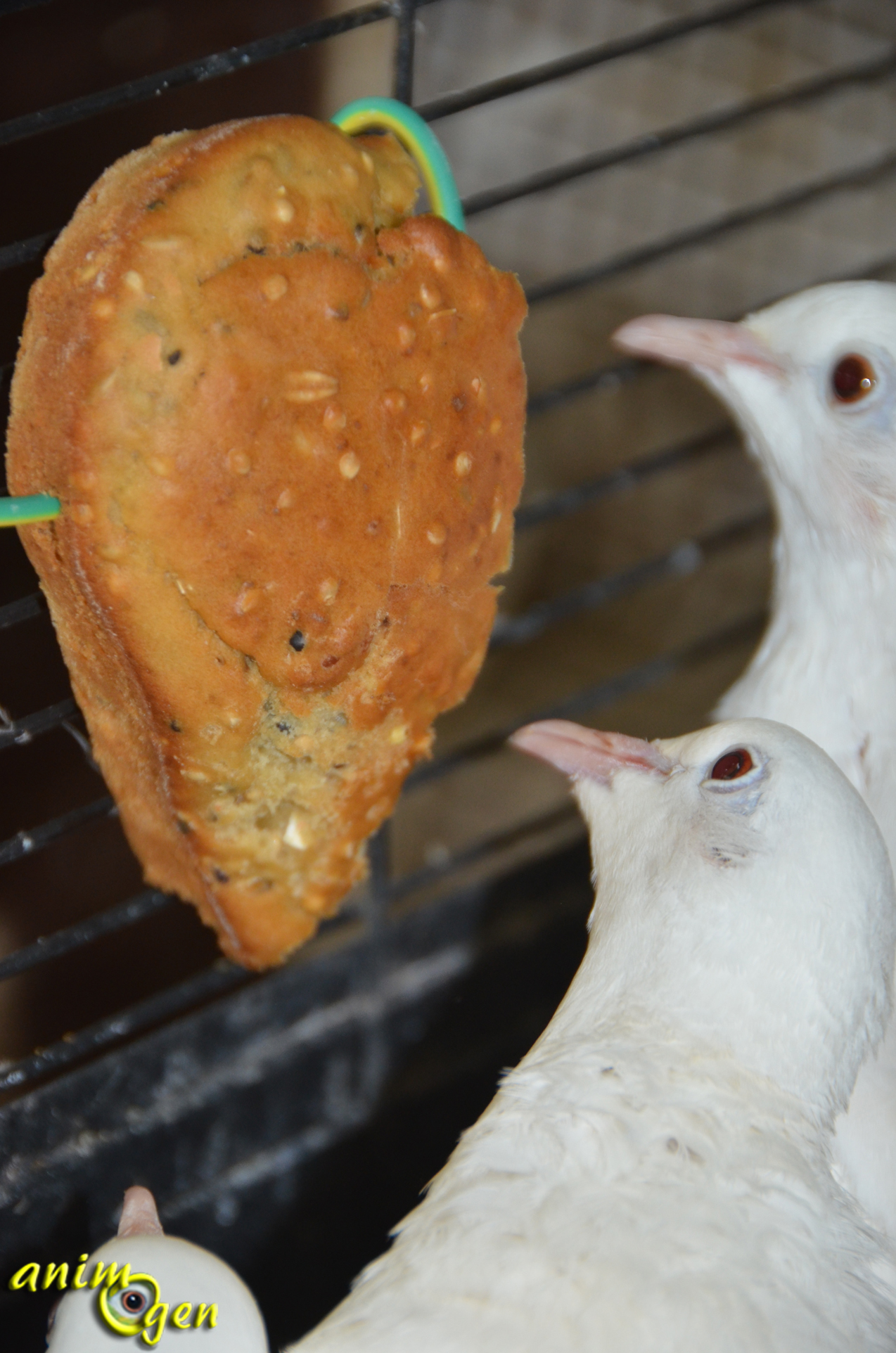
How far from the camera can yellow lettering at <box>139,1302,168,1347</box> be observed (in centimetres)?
74

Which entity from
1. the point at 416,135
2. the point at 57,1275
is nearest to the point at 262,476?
the point at 416,135

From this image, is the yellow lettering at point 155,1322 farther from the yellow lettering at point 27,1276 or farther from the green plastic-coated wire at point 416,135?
the green plastic-coated wire at point 416,135

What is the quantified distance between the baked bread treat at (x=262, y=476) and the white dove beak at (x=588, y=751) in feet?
0.27

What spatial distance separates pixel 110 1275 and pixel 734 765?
49 centimetres

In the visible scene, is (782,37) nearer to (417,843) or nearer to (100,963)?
(417,843)

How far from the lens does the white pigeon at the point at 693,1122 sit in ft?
→ 2.26

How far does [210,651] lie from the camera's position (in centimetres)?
77

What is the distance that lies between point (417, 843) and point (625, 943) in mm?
918

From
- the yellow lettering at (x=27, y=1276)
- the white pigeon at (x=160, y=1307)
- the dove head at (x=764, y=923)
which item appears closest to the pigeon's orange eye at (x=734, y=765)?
the dove head at (x=764, y=923)

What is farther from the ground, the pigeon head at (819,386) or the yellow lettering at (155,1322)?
the pigeon head at (819,386)

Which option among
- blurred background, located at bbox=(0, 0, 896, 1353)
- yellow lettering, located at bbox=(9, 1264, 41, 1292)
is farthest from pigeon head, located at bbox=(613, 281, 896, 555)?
yellow lettering, located at bbox=(9, 1264, 41, 1292)

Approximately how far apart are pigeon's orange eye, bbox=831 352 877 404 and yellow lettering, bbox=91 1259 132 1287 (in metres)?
0.81

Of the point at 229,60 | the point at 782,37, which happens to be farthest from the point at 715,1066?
the point at 782,37

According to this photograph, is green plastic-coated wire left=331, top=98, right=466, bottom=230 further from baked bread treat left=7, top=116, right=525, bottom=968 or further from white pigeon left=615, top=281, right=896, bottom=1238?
white pigeon left=615, top=281, right=896, bottom=1238
